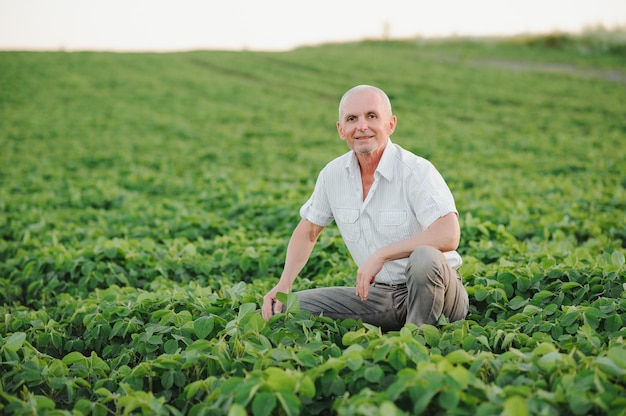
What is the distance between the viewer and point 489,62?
32.0m

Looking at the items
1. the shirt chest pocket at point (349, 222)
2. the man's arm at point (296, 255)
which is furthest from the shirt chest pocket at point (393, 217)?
the man's arm at point (296, 255)

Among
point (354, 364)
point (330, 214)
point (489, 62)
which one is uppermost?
point (489, 62)

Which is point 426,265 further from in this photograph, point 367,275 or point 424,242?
point 367,275

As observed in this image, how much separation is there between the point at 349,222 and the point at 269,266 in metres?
2.17

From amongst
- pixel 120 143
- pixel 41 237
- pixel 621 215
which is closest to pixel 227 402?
pixel 41 237

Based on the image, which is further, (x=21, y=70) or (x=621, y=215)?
(x=21, y=70)

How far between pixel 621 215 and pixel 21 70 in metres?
30.0

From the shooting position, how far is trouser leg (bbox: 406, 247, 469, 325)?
3182 millimetres

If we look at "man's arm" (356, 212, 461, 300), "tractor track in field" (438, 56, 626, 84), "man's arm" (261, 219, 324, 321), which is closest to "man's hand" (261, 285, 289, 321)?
"man's arm" (261, 219, 324, 321)

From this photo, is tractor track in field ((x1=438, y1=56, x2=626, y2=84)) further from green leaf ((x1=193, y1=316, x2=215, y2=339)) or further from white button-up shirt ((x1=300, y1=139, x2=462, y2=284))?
green leaf ((x1=193, y1=316, x2=215, y2=339))

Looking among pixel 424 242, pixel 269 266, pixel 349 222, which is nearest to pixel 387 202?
pixel 349 222

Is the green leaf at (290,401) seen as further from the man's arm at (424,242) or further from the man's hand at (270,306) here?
the man's hand at (270,306)

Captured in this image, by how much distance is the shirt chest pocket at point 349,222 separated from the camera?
145 inches

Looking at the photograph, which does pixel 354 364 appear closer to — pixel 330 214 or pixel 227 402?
pixel 227 402
